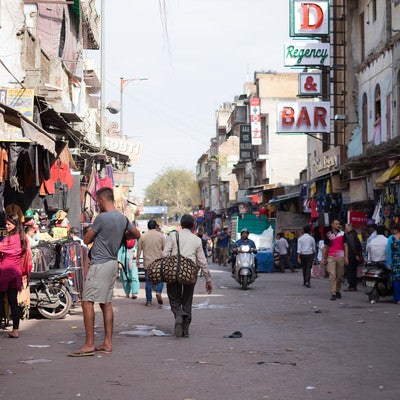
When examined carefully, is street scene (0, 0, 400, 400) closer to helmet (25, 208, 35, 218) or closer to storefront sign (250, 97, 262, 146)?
helmet (25, 208, 35, 218)

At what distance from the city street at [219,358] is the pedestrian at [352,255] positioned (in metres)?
6.32

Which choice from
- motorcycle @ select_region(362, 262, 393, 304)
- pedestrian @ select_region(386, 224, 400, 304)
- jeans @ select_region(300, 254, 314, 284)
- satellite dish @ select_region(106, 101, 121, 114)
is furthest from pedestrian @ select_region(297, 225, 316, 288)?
satellite dish @ select_region(106, 101, 121, 114)

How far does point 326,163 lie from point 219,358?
25.6m

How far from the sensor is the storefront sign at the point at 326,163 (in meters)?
33.1

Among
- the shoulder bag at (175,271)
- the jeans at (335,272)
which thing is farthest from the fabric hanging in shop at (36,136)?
the jeans at (335,272)

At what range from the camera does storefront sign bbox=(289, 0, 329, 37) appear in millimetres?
33750

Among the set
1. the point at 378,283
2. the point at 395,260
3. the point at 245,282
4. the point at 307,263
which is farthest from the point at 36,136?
the point at 307,263

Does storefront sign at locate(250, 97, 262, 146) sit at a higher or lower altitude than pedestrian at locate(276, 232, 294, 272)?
higher

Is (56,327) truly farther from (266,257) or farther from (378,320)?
(266,257)

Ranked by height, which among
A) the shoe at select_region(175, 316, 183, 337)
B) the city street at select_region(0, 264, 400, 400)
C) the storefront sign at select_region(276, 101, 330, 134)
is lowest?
the city street at select_region(0, 264, 400, 400)

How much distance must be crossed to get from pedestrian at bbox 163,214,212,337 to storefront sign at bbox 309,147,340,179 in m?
20.6

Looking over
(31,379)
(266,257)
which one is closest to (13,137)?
(31,379)

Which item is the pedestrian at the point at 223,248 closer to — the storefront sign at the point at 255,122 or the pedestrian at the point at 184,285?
the storefront sign at the point at 255,122

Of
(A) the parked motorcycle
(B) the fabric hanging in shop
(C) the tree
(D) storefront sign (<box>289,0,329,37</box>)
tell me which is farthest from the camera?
(C) the tree
